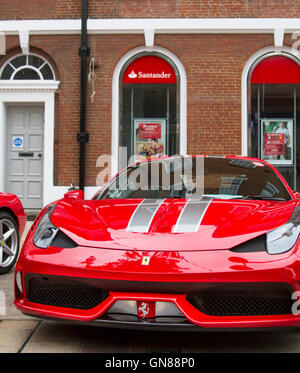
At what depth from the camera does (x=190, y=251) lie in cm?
224

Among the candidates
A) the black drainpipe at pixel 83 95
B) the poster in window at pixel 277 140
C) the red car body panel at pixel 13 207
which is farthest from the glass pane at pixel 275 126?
the red car body panel at pixel 13 207

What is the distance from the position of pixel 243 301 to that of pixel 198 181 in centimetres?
145

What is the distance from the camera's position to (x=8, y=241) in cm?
450

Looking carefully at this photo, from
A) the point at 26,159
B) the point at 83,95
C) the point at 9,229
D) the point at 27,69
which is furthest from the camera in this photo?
the point at 26,159

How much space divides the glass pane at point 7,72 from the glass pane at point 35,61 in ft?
1.55

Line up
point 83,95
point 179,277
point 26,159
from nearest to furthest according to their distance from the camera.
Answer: point 179,277
point 83,95
point 26,159

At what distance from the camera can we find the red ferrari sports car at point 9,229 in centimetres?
433

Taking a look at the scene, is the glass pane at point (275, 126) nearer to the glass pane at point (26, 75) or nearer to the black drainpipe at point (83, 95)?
the black drainpipe at point (83, 95)

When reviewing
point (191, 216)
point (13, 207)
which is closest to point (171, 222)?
point (191, 216)

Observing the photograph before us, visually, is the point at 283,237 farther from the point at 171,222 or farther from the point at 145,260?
the point at 145,260

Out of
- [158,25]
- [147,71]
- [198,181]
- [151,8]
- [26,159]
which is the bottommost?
[198,181]

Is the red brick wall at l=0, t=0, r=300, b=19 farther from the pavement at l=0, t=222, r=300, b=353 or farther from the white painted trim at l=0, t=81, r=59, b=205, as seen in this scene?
the pavement at l=0, t=222, r=300, b=353

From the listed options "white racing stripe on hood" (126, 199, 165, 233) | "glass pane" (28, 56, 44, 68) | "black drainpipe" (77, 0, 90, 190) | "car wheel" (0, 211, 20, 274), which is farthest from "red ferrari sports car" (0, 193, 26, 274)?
"glass pane" (28, 56, 44, 68)

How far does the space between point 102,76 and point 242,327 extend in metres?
8.20
